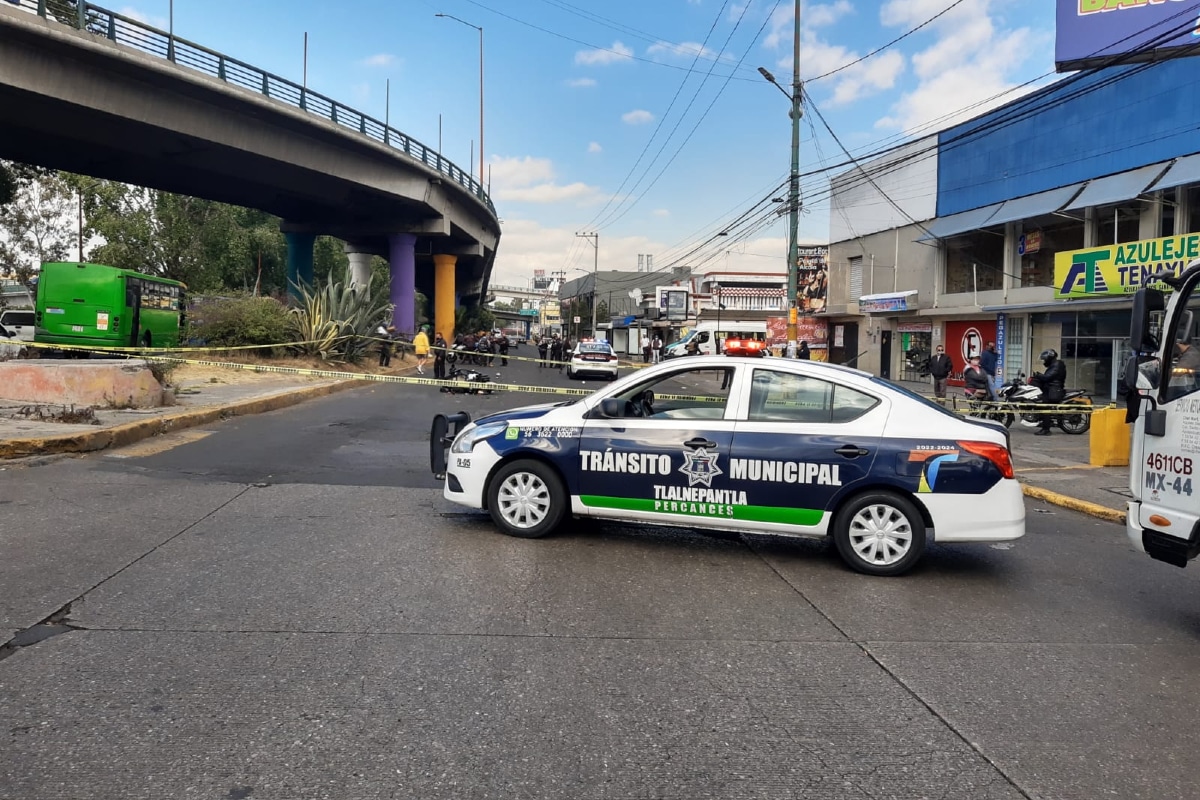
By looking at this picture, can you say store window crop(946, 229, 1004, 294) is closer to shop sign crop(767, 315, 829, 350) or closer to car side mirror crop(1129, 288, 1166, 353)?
shop sign crop(767, 315, 829, 350)

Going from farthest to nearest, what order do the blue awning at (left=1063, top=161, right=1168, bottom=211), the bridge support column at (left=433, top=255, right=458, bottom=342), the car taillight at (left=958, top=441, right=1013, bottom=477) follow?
the bridge support column at (left=433, top=255, right=458, bottom=342) → the blue awning at (left=1063, top=161, right=1168, bottom=211) → the car taillight at (left=958, top=441, right=1013, bottom=477)

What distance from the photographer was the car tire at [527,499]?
670 centimetres

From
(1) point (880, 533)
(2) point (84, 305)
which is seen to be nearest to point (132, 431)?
(1) point (880, 533)

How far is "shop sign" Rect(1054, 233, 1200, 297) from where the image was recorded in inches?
699

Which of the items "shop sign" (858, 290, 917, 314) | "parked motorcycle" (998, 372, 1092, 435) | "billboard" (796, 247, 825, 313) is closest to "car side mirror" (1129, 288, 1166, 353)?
"parked motorcycle" (998, 372, 1092, 435)

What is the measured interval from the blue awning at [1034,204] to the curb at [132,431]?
19862 millimetres

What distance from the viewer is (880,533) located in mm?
6133

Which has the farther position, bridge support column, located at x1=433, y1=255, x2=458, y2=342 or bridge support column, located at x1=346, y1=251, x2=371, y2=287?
bridge support column, located at x1=346, y1=251, x2=371, y2=287

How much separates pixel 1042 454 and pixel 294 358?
21312 mm

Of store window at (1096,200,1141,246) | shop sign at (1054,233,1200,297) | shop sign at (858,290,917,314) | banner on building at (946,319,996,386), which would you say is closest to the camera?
shop sign at (1054,233,1200,297)

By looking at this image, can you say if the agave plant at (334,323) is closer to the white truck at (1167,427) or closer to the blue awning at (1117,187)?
the blue awning at (1117,187)

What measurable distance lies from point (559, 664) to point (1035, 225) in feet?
83.2

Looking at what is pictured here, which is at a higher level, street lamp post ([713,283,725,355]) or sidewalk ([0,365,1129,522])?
street lamp post ([713,283,725,355])

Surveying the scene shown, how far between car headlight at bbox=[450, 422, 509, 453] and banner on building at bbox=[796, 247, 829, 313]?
3251 cm
